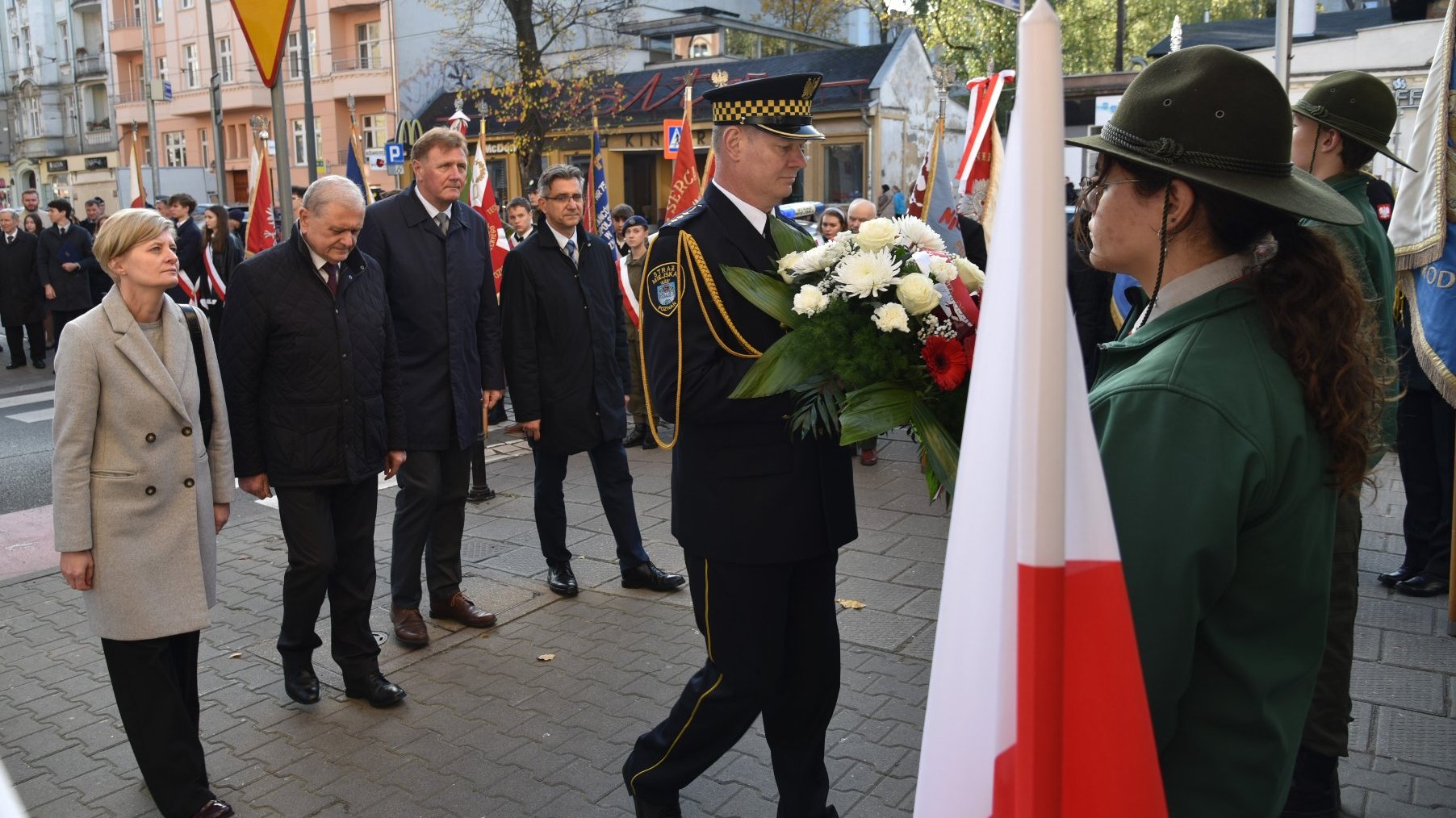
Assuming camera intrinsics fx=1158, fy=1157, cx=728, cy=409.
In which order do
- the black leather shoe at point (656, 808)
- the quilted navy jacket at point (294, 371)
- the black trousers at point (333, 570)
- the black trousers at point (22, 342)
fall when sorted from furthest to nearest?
1. the black trousers at point (22, 342)
2. the black trousers at point (333, 570)
3. the quilted navy jacket at point (294, 371)
4. the black leather shoe at point (656, 808)

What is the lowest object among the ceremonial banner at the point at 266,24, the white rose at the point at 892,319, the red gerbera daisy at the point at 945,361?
the red gerbera daisy at the point at 945,361

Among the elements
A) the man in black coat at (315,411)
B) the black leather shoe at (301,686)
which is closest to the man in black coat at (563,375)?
the man in black coat at (315,411)

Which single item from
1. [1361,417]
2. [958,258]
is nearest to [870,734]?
[958,258]

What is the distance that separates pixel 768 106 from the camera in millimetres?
3504

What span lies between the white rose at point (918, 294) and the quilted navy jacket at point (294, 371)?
2.87 metres

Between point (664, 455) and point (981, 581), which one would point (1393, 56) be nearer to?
point (664, 455)

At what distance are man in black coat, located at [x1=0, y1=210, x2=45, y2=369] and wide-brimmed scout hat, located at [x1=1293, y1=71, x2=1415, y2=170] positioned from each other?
16.6m

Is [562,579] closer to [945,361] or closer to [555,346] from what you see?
[555,346]

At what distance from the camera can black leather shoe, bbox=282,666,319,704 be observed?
194 inches

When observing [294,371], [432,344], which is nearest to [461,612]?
[432,344]

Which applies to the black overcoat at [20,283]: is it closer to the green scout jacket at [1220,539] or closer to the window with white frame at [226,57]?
the green scout jacket at [1220,539]

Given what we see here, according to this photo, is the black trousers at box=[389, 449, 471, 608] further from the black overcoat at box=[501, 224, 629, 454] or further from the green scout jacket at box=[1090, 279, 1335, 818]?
the green scout jacket at box=[1090, 279, 1335, 818]

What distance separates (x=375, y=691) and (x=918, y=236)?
125 inches

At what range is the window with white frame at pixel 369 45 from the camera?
156 feet
